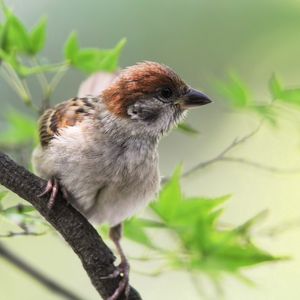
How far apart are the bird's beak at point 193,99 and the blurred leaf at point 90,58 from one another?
236mm

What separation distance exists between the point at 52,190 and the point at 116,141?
9.4 inches

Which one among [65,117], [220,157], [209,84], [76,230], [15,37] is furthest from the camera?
[209,84]

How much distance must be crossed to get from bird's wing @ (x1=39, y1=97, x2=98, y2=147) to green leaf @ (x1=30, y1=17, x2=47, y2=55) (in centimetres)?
24

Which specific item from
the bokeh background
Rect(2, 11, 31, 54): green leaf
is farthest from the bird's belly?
the bokeh background

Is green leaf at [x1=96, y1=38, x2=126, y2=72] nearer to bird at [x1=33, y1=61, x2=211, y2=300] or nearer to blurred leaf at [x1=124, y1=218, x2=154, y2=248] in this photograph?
bird at [x1=33, y1=61, x2=211, y2=300]

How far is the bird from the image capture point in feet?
4.85

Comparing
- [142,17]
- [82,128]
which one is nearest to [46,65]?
[82,128]

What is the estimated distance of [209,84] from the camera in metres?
2.60

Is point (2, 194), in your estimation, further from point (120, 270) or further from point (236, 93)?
point (236, 93)

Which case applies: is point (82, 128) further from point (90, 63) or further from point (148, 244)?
point (148, 244)

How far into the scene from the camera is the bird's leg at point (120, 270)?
49.4 inches

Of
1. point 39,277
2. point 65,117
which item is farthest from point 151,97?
point 39,277

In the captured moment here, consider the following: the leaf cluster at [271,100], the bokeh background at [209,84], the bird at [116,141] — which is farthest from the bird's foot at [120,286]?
the bokeh background at [209,84]

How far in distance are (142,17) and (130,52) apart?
222 millimetres
